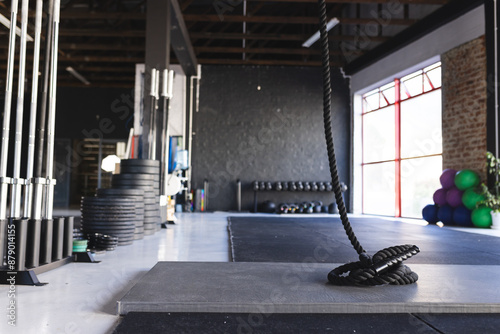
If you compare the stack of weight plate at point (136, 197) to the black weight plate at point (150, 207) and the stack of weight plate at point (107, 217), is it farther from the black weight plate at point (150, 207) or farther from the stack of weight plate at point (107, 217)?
the black weight plate at point (150, 207)

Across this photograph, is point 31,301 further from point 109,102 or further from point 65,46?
point 109,102

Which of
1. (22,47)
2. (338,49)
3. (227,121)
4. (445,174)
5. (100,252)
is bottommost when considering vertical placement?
(100,252)

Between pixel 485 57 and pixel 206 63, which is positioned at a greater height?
pixel 206 63

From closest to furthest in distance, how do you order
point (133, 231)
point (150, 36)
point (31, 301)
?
point (31, 301)
point (133, 231)
point (150, 36)

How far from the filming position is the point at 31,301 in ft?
6.11

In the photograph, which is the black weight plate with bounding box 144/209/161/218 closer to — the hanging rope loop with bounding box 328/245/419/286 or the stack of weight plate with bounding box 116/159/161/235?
the stack of weight plate with bounding box 116/159/161/235

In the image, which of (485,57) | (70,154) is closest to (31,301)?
(485,57)

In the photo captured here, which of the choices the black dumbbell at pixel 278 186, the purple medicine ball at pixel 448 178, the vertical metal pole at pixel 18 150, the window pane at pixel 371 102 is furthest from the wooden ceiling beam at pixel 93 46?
the vertical metal pole at pixel 18 150

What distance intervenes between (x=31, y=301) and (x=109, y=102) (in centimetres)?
1201

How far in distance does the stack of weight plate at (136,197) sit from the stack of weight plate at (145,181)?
1.09ft

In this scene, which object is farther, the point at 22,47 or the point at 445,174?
the point at 445,174

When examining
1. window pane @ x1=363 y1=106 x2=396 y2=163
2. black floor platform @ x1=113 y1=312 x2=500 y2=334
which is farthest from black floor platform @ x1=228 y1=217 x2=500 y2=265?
window pane @ x1=363 y1=106 x2=396 y2=163

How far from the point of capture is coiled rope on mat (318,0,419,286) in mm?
1816

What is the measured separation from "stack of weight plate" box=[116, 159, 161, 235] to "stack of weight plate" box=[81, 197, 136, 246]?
0.83m
